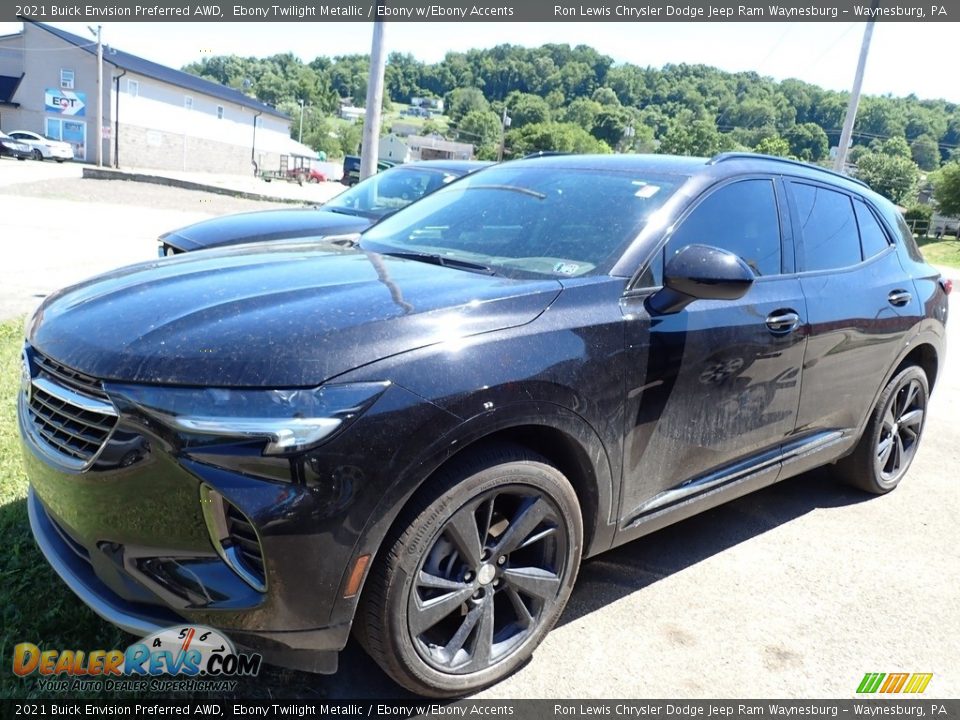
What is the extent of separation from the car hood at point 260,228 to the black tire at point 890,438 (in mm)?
3961

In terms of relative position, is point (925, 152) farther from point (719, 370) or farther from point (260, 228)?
point (719, 370)

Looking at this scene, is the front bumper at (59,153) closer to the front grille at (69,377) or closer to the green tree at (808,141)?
the front grille at (69,377)

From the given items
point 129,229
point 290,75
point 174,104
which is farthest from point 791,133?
point 290,75

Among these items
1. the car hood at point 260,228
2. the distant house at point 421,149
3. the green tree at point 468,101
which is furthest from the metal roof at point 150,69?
the green tree at point 468,101

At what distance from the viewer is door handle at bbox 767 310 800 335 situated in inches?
125

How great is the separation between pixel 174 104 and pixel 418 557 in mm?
58622

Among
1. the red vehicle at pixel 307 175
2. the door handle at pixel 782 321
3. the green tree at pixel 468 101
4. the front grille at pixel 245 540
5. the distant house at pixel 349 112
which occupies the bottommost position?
the red vehicle at pixel 307 175

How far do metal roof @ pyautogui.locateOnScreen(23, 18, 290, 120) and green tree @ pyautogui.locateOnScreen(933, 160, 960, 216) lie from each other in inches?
2108

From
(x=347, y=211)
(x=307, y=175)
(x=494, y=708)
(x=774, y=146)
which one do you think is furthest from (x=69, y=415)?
(x=774, y=146)

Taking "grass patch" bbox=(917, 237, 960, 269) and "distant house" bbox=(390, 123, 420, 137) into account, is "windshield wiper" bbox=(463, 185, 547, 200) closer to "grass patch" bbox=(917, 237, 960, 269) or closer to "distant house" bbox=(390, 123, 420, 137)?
"grass patch" bbox=(917, 237, 960, 269)

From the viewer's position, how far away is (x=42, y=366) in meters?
2.36

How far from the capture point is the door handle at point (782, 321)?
10.4ft

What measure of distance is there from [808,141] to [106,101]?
213 feet

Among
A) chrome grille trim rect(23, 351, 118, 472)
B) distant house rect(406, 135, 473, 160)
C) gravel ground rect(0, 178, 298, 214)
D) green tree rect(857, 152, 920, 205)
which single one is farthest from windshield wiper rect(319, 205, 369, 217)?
green tree rect(857, 152, 920, 205)
